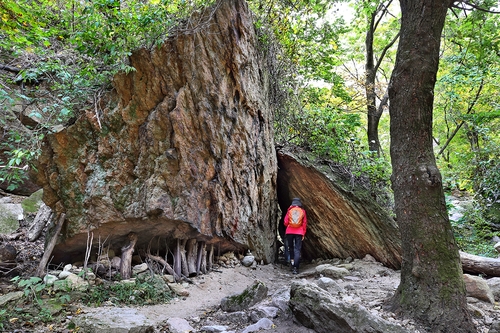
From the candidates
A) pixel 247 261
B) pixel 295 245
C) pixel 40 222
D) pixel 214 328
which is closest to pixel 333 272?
pixel 295 245

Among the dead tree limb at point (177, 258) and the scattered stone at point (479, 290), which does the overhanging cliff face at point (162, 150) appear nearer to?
the dead tree limb at point (177, 258)

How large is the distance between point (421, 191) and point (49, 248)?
19.4 ft

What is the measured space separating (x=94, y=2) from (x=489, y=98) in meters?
13.7

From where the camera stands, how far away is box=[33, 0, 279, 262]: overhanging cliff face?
559 centimetres

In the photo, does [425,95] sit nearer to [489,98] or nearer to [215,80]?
[215,80]

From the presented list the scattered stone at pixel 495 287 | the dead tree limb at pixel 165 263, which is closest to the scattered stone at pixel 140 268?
the dead tree limb at pixel 165 263

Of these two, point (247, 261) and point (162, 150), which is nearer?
point (162, 150)

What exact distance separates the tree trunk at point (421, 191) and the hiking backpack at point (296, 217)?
13.9 ft

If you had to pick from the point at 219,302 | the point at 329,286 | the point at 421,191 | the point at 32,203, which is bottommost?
the point at 219,302

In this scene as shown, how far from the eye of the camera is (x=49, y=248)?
5.31 metres

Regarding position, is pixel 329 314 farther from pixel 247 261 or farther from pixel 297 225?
pixel 297 225

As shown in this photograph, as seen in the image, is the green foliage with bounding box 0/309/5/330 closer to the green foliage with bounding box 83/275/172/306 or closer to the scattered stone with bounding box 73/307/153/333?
the scattered stone with bounding box 73/307/153/333

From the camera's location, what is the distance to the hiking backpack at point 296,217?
7934mm

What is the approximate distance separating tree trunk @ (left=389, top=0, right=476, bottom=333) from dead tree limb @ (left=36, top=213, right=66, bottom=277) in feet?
17.8
